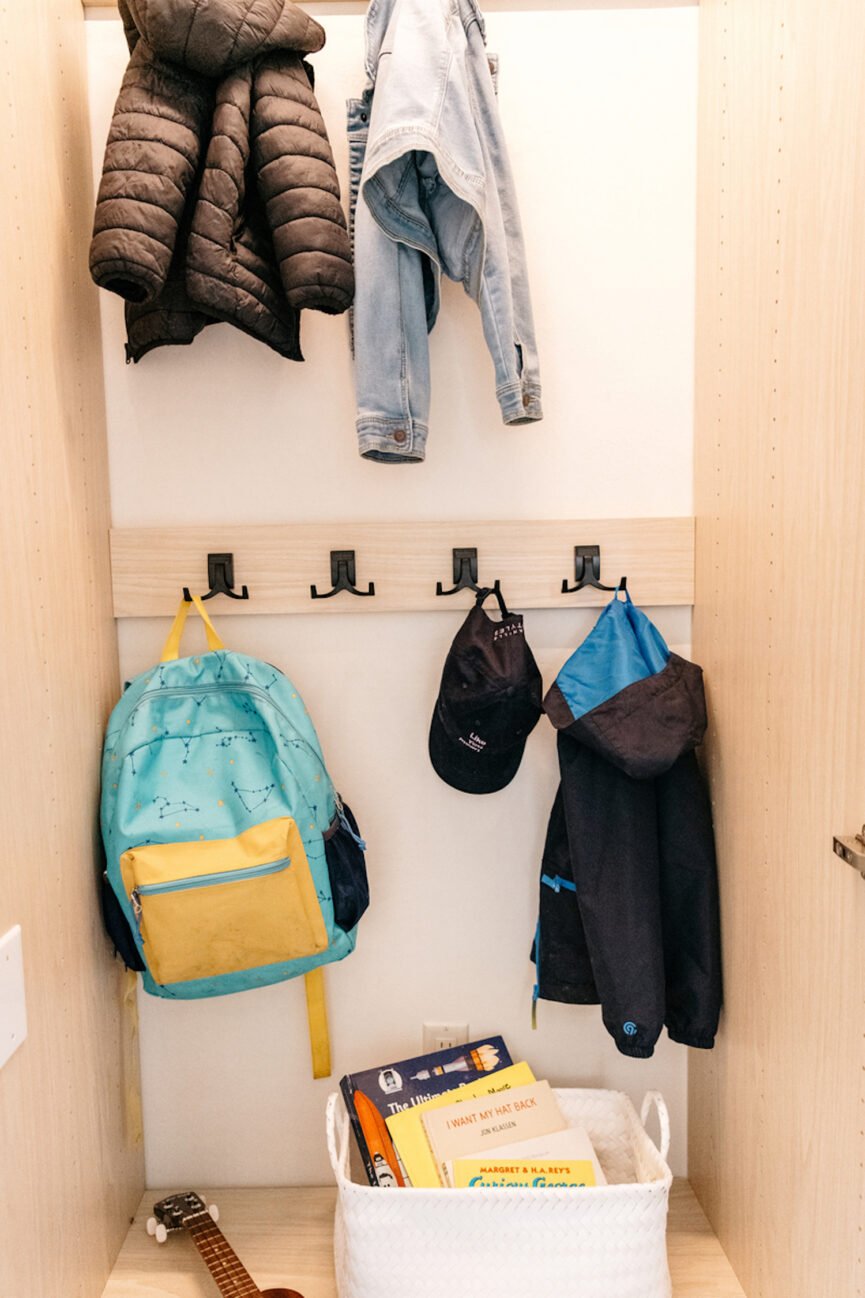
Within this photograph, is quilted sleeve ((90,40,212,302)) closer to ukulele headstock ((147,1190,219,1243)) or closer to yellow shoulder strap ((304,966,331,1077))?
yellow shoulder strap ((304,966,331,1077))

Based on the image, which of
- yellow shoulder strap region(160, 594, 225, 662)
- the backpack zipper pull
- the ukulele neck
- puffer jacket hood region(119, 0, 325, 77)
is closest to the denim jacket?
puffer jacket hood region(119, 0, 325, 77)

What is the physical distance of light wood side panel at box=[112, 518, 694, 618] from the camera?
1.52m

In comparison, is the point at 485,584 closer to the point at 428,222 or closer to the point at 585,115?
the point at 428,222

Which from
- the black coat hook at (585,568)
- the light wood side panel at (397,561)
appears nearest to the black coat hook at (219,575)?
the light wood side panel at (397,561)

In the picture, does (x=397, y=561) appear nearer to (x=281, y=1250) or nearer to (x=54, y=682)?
(x=54, y=682)

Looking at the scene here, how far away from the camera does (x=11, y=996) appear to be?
3.51ft

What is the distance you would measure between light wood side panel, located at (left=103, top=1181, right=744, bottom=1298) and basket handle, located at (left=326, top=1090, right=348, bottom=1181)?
0.15 m

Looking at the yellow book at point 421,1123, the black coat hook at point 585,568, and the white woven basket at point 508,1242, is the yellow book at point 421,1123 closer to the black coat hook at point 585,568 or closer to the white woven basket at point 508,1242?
the white woven basket at point 508,1242

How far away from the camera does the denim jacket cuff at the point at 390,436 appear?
54.1 inches

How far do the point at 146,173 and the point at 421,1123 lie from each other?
1325mm

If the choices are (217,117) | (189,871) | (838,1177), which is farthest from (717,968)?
(217,117)

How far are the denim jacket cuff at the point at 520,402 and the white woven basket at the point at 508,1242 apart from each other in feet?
3.32

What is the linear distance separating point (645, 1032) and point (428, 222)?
3.80ft

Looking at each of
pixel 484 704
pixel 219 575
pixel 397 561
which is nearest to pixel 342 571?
pixel 397 561
